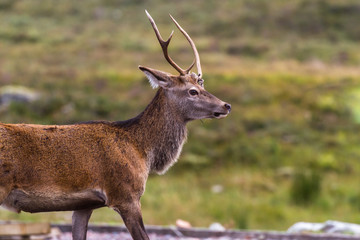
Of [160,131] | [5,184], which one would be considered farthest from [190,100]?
[5,184]

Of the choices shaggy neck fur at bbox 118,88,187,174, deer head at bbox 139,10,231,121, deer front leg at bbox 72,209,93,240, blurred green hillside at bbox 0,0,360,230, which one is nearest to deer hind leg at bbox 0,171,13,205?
deer front leg at bbox 72,209,93,240

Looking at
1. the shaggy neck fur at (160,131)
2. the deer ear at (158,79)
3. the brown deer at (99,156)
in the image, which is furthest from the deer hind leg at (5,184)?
the deer ear at (158,79)

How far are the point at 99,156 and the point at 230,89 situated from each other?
2150 centimetres

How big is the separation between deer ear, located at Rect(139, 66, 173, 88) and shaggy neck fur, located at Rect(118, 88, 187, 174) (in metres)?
0.12

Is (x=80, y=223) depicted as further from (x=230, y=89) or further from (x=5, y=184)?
(x=230, y=89)

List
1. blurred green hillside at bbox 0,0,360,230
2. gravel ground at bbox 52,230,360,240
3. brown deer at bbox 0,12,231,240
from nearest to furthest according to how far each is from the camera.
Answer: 1. brown deer at bbox 0,12,231,240
2. gravel ground at bbox 52,230,360,240
3. blurred green hillside at bbox 0,0,360,230

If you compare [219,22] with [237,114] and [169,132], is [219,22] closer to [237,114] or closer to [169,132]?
[237,114]

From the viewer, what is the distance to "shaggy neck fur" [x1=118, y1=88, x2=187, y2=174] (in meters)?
7.03

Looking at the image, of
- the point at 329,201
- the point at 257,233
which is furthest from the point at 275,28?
the point at 257,233

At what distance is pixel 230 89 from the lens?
91.0 ft

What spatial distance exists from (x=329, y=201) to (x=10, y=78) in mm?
18665

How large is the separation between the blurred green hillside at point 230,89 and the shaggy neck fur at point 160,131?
5936 mm

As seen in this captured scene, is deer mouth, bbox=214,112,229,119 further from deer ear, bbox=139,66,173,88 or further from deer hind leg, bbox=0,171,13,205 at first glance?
deer hind leg, bbox=0,171,13,205

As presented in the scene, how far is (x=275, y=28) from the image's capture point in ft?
159
